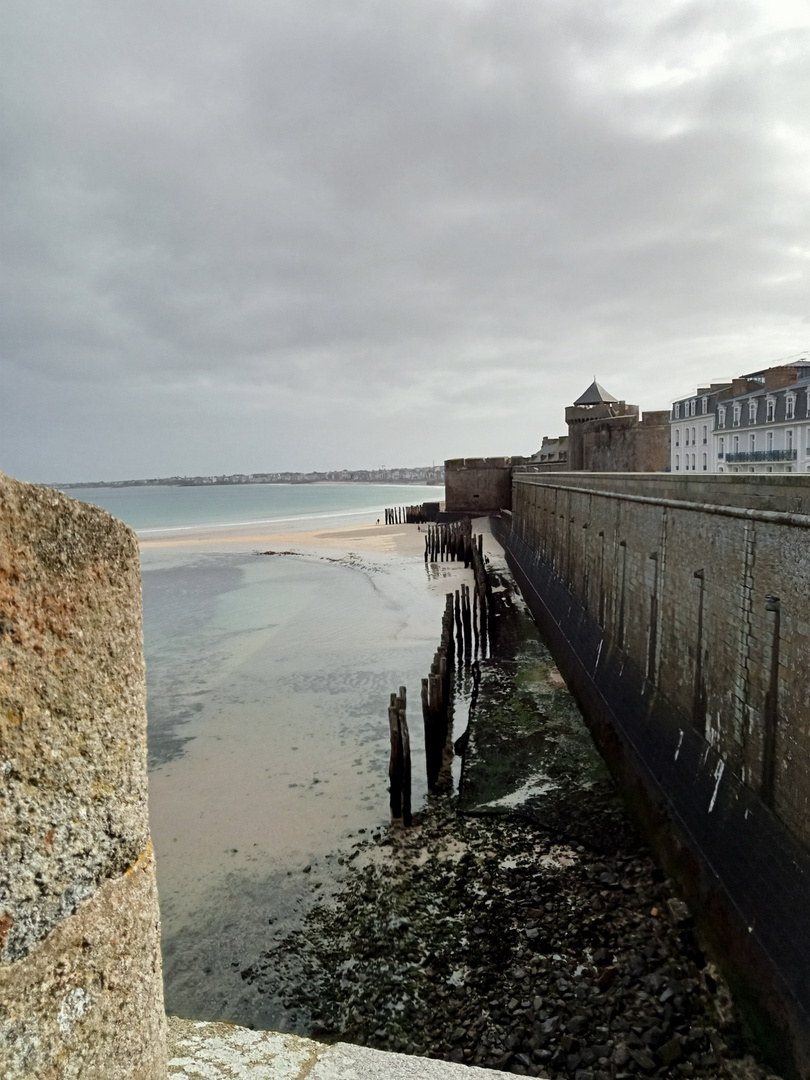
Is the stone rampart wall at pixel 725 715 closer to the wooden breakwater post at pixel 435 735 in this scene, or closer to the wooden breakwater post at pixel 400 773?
the wooden breakwater post at pixel 435 735

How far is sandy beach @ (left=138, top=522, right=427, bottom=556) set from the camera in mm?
43188

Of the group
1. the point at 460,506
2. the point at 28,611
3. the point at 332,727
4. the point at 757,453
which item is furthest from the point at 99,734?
the point at 460,506

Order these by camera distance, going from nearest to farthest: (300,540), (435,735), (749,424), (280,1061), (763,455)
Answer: (280,1061) → (435,735) → (763,455) → (749,424) → (300,540)

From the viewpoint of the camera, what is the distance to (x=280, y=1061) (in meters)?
1.98

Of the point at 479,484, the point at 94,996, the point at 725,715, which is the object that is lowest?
the point at 725,715

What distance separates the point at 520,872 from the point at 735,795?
8.14 feet

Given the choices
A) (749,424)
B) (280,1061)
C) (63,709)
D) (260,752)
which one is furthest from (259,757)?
(749,424)

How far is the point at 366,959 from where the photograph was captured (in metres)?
6.18

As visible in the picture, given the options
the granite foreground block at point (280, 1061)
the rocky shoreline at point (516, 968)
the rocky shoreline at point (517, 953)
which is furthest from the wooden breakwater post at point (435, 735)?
the granite foreground block at point (280, 1061)

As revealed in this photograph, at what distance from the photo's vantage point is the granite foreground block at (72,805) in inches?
51.3

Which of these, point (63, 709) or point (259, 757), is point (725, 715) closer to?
point (63, 709)

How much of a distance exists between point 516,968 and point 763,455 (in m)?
31.2

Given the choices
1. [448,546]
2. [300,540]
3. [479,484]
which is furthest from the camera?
[300,540]

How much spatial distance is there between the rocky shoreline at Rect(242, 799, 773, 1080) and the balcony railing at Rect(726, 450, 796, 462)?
2760cm
